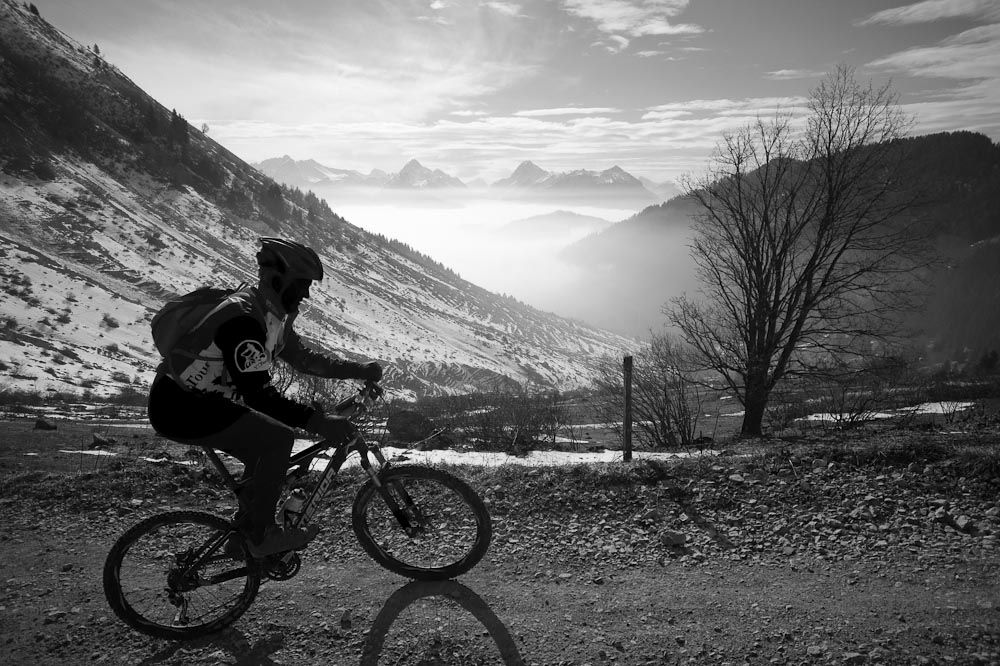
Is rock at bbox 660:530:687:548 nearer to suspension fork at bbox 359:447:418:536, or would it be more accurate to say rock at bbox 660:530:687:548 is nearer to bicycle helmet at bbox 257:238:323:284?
suspension fork at bbox 359:447:418:536

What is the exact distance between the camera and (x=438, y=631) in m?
4.21

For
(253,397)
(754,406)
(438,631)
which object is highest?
(253,397)

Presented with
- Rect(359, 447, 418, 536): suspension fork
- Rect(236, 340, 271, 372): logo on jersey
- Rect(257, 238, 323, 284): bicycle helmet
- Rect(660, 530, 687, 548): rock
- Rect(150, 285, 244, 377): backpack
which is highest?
Rect(257, 238, 323, 284): bicycle helmet

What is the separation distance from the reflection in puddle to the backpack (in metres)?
2.48

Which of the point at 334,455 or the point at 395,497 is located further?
the point at 395,497

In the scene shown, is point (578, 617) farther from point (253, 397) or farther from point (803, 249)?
point (803, 249)

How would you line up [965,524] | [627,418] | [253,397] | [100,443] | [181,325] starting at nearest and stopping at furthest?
[181,325]
[253,397]
[965,524]
[627,418]
[100,443]

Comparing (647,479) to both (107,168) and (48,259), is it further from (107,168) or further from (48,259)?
(107,168)

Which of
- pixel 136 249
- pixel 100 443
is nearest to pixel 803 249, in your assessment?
pixel 100 443

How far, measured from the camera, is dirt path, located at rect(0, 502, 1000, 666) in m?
3.84

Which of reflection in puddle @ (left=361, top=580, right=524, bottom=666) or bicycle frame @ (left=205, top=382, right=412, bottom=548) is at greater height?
bicycle frame @ (left=205, top=382, right=412, bottom=548)

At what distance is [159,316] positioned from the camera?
3.86 meters

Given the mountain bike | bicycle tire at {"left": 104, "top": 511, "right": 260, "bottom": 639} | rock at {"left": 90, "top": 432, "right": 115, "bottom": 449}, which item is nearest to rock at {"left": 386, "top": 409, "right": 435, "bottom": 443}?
rock at {"left": 90, "top": 432, "right": 115, "bottom": 449}

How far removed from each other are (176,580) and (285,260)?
2606mm
